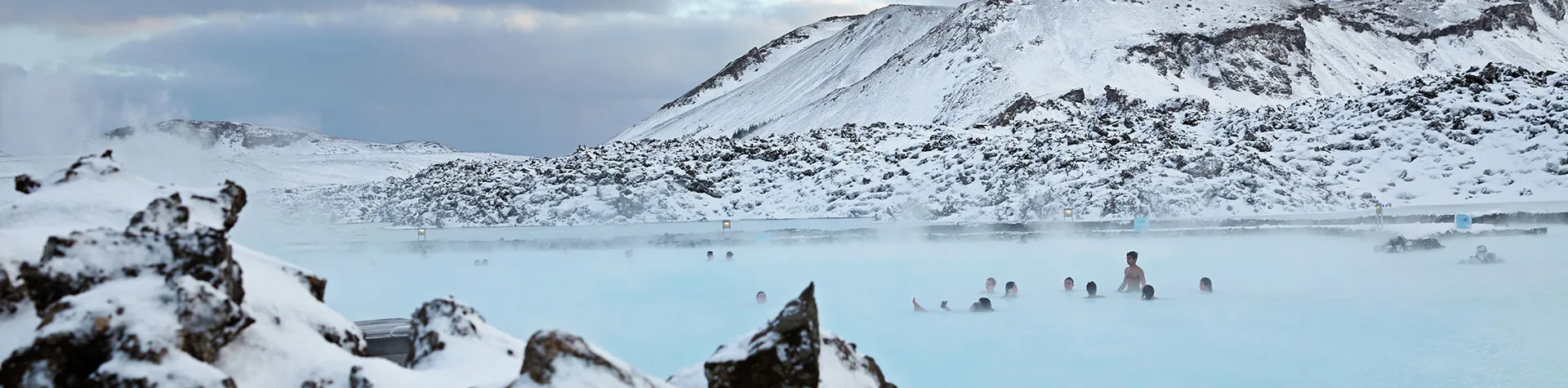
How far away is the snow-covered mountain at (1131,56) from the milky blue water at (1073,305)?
75.7ft

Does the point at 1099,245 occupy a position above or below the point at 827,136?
below

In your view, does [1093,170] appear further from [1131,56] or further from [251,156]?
[251,156]

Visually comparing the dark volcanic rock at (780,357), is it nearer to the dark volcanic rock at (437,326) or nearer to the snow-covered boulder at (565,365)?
the snow-covered boulder at (565,365)

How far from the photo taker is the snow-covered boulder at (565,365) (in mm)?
2213

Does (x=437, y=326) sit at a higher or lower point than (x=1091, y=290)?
higher

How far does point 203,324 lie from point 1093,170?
18607mm

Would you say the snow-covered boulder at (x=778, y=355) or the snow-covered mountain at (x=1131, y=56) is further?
the snow-covered mountain at (x=1131, y=56)

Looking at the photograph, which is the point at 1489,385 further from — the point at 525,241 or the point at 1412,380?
the point at 525,241

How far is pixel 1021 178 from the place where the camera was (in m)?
20.3

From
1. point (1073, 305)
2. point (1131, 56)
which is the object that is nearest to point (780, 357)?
point (1073, 305)

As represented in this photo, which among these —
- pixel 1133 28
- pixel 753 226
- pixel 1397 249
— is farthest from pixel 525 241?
pixel 1133 28

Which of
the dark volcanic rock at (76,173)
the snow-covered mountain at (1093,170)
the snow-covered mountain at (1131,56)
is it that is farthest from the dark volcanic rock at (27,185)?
the snow-covered mountain at (1131,56)

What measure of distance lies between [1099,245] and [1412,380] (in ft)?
27.7

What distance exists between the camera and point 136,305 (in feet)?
7.14
